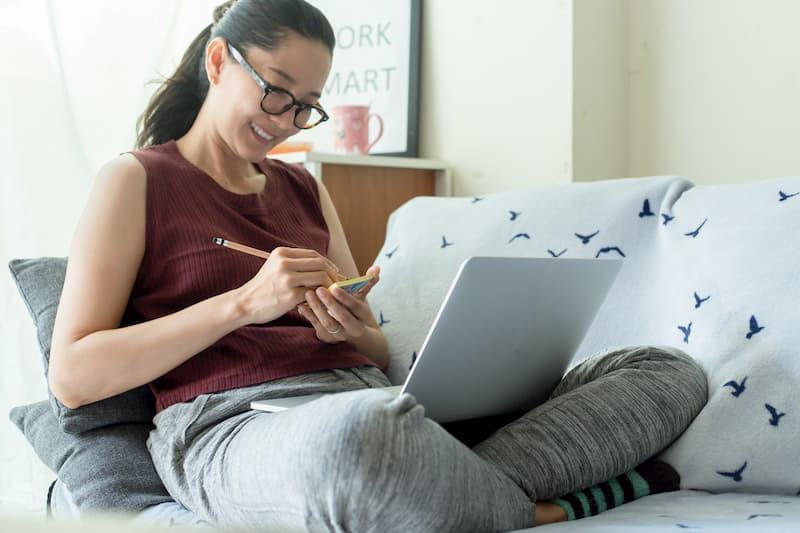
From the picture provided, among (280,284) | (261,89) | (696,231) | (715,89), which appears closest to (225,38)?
(261,89)

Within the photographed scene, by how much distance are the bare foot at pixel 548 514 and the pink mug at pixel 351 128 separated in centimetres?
115

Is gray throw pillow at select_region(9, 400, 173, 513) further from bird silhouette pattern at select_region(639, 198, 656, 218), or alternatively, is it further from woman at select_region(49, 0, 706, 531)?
bird silhouette pattern at select_region(639, 198, 656, 218)

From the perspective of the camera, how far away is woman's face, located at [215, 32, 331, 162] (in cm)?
131

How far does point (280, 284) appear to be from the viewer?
3.56 ft

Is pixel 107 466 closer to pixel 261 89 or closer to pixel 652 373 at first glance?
pixel 261 89

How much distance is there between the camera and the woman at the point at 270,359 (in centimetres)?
87

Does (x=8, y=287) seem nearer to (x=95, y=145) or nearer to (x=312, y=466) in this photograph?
(x=95, y=145)

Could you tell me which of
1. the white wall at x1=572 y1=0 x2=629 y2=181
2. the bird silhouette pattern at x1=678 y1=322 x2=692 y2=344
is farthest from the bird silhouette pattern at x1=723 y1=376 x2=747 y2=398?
the white wall at x1=572 y1=0 x2=629 y2=181

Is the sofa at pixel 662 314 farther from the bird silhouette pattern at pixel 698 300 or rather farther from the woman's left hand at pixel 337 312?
the woman's left hand at pixel 337 312

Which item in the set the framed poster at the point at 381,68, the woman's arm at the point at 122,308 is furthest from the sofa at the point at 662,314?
the framed poster at the point at 381,68

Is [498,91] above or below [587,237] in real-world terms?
above

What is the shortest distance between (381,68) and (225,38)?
892mm

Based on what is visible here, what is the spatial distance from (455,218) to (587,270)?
46 cm

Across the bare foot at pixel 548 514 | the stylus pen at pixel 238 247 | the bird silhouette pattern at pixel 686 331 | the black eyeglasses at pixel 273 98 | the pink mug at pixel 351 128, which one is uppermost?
the pink mug at pixel 351 128
